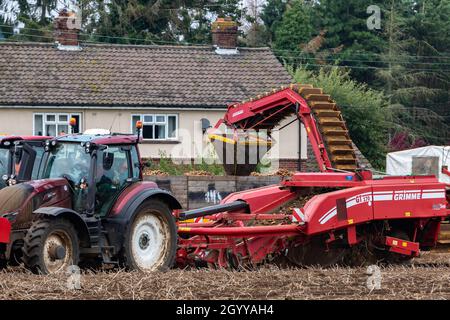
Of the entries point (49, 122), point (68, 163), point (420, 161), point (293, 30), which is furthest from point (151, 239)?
point (293, 30)

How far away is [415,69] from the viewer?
2468 inches

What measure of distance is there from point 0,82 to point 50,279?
2490 centimetres

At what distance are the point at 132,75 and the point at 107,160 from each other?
24.0 metres

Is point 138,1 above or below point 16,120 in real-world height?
above

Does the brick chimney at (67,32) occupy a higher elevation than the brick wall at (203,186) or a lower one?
higher

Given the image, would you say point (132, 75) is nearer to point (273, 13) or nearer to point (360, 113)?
point (360, 113)

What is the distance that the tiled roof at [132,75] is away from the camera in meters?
36.2

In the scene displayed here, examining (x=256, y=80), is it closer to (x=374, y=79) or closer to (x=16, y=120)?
(x=16, y=120)

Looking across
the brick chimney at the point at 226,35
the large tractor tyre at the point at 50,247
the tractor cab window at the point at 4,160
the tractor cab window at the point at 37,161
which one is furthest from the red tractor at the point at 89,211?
the brick chimney at the point at 226,35

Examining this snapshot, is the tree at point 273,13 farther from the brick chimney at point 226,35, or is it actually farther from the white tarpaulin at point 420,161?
the white tarpaulin at point 420,161

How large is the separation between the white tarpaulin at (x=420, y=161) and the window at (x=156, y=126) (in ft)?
26.0

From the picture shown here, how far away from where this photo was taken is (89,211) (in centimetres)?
1412

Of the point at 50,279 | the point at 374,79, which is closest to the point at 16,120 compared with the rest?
the point at 50,279

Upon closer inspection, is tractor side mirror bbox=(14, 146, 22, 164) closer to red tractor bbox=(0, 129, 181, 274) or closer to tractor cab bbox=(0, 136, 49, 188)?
tractor cab bbox=(0, 136, 49, 188)
